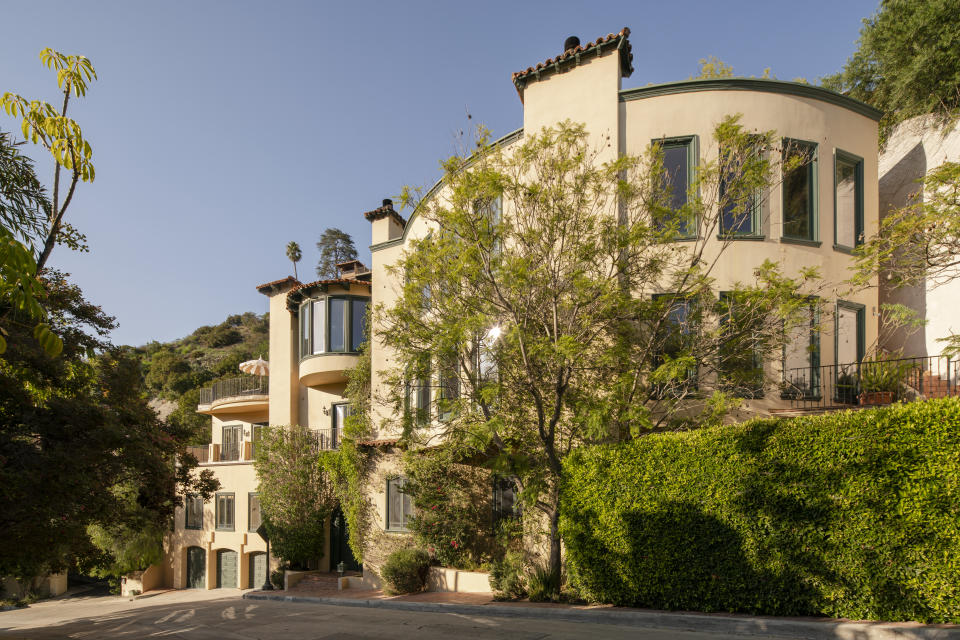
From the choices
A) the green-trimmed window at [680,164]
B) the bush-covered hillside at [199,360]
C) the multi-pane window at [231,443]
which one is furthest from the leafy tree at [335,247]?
the green-trimmed window at [680,164]

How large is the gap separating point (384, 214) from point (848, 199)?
49.3 ft

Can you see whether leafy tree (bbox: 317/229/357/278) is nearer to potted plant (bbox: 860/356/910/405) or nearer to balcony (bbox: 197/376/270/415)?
balcony (bbox: 197/376/270/415)

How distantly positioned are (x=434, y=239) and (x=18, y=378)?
7.74 metres

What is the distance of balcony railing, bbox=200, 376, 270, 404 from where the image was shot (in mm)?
30812

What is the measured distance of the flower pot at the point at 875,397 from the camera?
1309cm

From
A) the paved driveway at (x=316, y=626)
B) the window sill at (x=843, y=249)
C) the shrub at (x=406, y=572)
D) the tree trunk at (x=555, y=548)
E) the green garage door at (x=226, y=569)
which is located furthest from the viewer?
the green garage door at (x=226, y=569)

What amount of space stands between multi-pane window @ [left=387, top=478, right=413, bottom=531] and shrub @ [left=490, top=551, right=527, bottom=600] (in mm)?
5439

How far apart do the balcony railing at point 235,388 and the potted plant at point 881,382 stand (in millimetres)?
24731

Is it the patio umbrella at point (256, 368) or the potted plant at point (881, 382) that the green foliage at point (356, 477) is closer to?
the patio umbrella at point (256, 368)

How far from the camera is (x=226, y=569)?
93.1 feet

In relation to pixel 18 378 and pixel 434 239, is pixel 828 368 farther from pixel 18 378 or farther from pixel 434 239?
pixel 18 378

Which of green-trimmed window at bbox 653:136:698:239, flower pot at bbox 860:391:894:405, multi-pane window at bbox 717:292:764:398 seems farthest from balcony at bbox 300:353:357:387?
flower pot at bbox 860:391:894:405

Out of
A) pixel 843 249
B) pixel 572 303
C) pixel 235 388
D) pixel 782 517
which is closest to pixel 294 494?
pixel 235 388

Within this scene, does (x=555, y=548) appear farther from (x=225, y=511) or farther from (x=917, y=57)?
(x=225, y=511)
